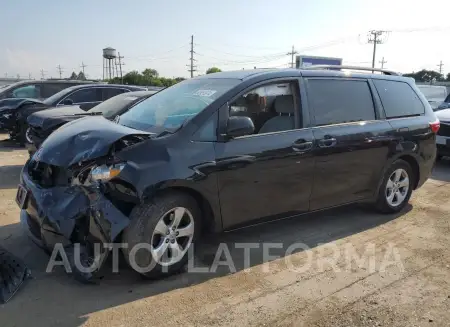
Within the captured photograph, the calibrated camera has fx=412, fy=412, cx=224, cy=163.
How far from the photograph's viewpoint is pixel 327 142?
447 cm

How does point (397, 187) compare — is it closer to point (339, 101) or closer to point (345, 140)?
point (345, 140)

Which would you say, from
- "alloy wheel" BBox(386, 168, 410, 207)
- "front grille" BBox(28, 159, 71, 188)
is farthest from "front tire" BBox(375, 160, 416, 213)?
"front grille" BBox(28, 159, 71, 188)

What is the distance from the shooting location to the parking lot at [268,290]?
118 inches

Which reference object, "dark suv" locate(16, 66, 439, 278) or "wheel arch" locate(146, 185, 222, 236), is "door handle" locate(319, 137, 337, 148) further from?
"wheel arch" locate(146, 185, 222, 236)

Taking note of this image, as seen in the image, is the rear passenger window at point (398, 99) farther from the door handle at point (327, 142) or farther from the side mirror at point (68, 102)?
the side mirror at point (68, 102)

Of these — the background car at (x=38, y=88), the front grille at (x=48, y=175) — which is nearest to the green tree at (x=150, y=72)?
the background car at (x=38, y=88)

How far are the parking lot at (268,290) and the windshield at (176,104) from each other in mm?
1368

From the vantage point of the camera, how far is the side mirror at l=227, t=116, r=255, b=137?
12.3 feet

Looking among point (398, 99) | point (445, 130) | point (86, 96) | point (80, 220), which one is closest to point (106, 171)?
point (80, 220)

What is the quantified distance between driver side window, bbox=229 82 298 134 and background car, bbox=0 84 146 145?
5869 mm

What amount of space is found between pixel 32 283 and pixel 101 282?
557 millimetres

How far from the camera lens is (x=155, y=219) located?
337 centimetres

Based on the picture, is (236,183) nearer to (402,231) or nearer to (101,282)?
(101,282)

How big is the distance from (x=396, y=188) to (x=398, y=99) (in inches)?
46.5
